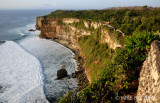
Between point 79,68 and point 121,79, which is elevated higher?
point 121,79

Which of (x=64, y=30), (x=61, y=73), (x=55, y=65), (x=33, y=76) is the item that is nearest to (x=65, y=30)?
(x=64, y=30)

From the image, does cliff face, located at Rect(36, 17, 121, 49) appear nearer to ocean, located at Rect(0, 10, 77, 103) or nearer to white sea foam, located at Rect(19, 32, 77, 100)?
white sea foam, located at Rect(19, 32, 77, 100)

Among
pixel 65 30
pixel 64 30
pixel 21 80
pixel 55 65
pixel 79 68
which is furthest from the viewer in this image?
pixel 64 30

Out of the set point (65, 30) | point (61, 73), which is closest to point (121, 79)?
point (61, 73)

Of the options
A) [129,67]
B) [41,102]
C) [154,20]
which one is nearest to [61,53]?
[41,102]

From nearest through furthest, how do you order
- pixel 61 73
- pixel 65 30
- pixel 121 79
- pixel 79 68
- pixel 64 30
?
pixel 121 79 → pixel 61 73 → pixel 79 68 → pixel 65 30 → pixel 64 30

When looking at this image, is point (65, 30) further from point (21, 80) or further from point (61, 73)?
point (21, 80)

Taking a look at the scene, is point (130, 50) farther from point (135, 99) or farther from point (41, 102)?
point (41, 102)

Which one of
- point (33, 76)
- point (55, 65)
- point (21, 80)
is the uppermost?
point (55, 65)

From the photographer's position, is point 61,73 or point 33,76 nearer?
point 61,73

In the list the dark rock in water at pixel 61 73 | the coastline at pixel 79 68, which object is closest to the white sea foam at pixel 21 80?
the dark rock in water at pixel 61 73
